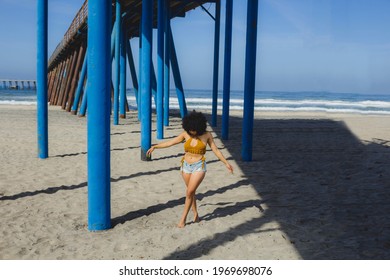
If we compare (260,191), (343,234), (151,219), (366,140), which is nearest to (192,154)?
(151,219)

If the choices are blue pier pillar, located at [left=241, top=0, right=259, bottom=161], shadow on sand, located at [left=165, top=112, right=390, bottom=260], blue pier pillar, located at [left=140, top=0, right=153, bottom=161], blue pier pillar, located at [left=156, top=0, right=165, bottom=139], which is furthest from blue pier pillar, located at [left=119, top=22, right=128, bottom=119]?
blue pier pillar, located at [left=241, top=0, right=259, bottom=161]

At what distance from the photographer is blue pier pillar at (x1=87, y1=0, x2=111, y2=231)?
395cm

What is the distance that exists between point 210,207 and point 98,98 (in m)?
1.85

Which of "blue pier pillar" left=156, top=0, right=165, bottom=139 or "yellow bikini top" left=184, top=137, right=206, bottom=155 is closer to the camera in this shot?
"yellow bikini top" left=184, top=137, right=206, bottom=155

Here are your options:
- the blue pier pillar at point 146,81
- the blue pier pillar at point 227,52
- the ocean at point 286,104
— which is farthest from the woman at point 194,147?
the ocean at point 286,104

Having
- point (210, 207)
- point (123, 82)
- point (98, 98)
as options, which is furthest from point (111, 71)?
point (123, 82)

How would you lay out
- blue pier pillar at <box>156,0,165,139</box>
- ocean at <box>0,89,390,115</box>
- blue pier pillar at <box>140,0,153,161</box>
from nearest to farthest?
blue pier pillar at <box>140,0,153,161</box>
blue pier pillar at <box>156,0,165,139</box>
ocean at <box>0,89,390,115</box>

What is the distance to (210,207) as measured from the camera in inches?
194

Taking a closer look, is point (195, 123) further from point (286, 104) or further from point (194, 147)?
point (286, 104)

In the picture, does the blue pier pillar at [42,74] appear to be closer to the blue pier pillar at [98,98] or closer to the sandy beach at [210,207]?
the sandy beach at [210,207]

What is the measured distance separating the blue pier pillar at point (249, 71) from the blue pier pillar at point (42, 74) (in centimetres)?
362

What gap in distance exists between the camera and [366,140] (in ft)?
36.8

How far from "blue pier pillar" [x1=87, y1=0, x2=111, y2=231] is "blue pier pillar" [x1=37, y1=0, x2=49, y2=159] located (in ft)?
13.4

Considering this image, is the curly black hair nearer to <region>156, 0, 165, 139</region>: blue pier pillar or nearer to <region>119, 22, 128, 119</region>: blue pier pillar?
<region>156, 0, 165, 139</region>: blue pier pillar
